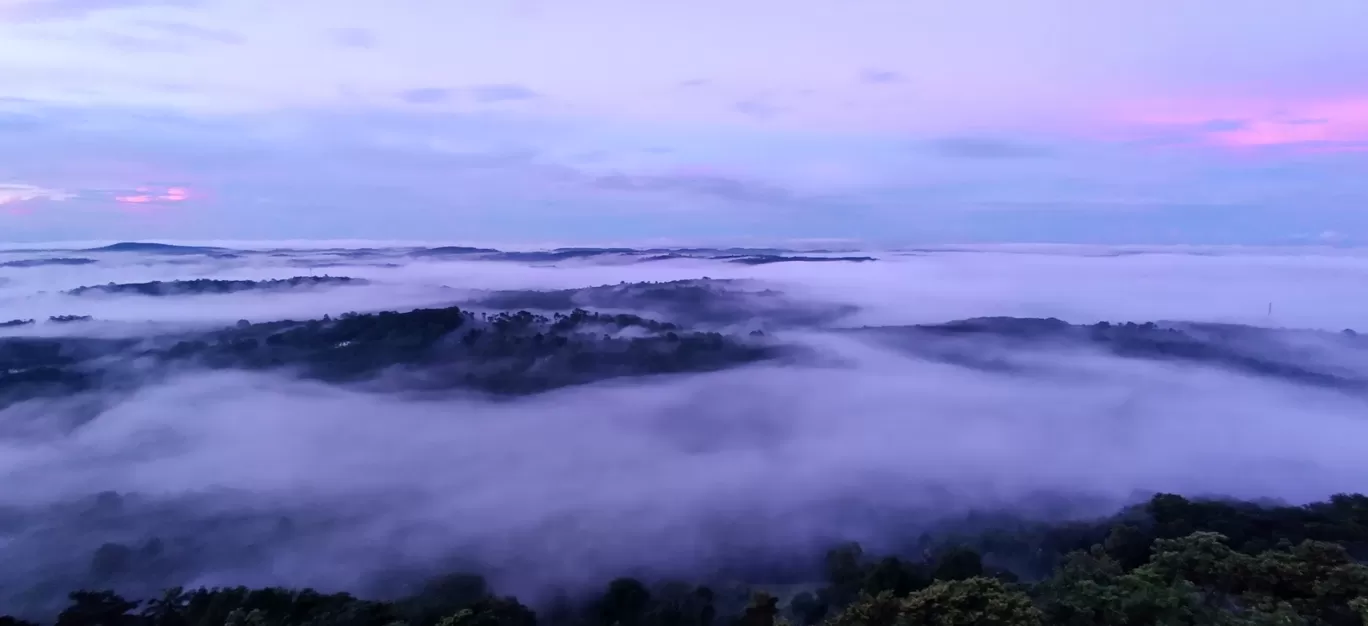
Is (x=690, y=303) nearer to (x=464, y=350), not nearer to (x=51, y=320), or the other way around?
(x=464, y=350)

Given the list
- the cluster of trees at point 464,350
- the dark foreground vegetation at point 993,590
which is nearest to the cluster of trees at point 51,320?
the cluster of trees at point 464,350

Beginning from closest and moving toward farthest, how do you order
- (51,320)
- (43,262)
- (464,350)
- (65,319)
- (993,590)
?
(993,590), (464,350), (51,320), (65,319), (43,262)

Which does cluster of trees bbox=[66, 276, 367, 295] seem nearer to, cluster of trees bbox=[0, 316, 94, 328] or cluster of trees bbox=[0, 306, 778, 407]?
cluster of trees bbox=[0, 316, 94, 328]

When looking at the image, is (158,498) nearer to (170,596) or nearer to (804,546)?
(170,596)

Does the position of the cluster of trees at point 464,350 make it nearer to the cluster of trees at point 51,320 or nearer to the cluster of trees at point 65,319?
the cluster of trees at point 65,319

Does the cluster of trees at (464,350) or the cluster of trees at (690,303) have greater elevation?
the cluster of trees at (690,303)

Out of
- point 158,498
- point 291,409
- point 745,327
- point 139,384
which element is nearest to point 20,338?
point 139,384

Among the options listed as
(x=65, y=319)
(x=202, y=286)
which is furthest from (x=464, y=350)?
(x=202, y=286)
